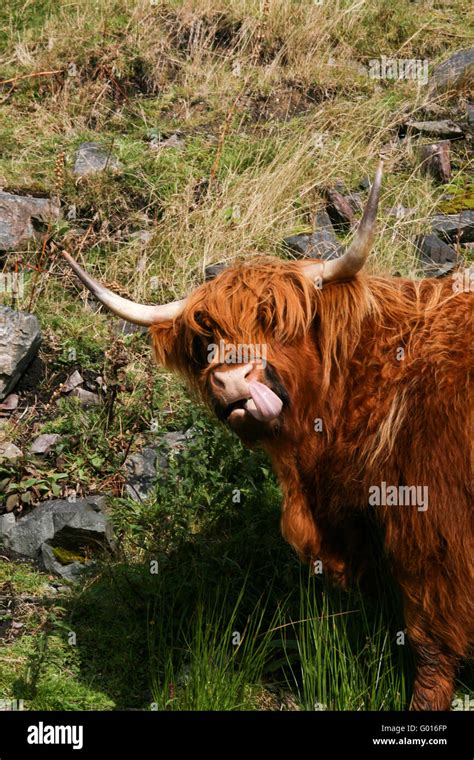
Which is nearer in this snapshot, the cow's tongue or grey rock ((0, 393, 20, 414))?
the cow's tongue

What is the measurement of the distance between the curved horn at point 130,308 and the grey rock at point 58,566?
4.72ft

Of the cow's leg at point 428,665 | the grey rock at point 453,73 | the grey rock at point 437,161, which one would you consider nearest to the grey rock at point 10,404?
the cow's leg at point 428,665

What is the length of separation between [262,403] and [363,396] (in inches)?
18.7

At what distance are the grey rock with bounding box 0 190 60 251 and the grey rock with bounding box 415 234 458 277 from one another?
239 centimetres

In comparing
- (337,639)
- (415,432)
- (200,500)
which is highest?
(415,432)

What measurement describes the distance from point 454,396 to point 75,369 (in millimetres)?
2997

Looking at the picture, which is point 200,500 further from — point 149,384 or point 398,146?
point 398,146

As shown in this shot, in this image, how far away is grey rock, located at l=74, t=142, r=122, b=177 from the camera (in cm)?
711

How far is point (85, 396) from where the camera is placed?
19.1ft

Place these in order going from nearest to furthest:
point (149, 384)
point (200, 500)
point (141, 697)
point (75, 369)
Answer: point (141, 697) → point (200, 500) → point (149, 384) → point (75, 369)

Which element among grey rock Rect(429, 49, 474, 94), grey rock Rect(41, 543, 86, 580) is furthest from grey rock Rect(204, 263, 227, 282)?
grey rock Rect(429, 49, 474, 94)

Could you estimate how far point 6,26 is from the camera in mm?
8805

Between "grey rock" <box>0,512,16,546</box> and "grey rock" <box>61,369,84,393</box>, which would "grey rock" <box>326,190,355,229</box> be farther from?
"grey rock" <box>0,512,16,546</box>
